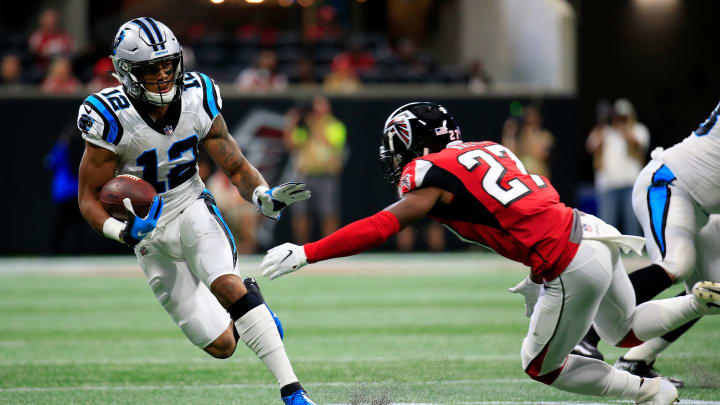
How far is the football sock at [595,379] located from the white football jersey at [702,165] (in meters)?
1.32

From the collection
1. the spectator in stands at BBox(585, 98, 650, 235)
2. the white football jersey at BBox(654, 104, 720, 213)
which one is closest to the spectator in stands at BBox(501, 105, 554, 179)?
the spectator in stands at BBox(585, 98, 650, 235)

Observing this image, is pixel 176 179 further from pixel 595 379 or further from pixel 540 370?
pixel 595 379

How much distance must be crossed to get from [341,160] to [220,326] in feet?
30.0

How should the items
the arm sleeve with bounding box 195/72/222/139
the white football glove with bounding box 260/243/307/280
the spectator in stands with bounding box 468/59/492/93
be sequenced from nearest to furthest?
1. the white football glove with bounding box 260/243/307/280
2. the arm sleeve with bounding box 195/72/222/139
3. the spectator in stands with bounding box 468/59/492/93

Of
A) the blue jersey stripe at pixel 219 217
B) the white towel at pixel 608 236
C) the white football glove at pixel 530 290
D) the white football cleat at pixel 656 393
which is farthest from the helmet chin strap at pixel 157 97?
the white football cleat at pixel 656 393

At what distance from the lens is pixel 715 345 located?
6.10 metres

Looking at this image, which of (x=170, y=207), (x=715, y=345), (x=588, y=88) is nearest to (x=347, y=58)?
(x=588, y=88)

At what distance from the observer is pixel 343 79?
1409 cm

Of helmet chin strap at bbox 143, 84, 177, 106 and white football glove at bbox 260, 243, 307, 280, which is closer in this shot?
white football glove at bbox 260, 243, 307, 280

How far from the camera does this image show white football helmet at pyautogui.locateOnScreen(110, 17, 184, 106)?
173 inches

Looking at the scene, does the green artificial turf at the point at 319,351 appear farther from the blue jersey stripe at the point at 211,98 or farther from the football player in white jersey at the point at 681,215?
the blue jersey stripe at the point at 211,98

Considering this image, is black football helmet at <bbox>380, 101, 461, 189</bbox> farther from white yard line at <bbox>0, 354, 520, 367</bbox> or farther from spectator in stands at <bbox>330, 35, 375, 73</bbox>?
spectator in stands at <bbox>330, 35, 375, 73</bbox>

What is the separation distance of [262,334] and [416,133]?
3.59 feet

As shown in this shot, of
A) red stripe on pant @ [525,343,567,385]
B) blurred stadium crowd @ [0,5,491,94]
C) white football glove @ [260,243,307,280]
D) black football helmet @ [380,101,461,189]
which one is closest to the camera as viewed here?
white football glove @ [260,243,307,280]
